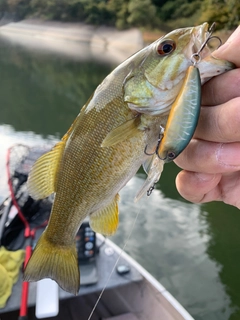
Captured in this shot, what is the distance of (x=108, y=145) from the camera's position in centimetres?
150

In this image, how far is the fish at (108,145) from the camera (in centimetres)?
139

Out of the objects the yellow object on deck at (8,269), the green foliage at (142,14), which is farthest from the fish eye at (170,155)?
the green foliage at (142,14)

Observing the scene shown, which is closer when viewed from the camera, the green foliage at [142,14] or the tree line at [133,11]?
the tree line at [133,11]

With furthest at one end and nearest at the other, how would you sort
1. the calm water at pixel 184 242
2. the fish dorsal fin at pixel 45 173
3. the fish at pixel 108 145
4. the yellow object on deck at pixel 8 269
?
the calm water at pixel 184 242, the yellow object on deck at pixel 8 269, the fish dorsal fin at pixel 45 173, the fish at pixel 108 145

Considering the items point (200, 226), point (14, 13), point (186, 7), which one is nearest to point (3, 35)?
point (14, 13)

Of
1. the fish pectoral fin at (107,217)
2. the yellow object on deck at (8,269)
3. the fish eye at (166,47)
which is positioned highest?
the fish eye at (166,47)

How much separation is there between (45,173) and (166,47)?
833 mm

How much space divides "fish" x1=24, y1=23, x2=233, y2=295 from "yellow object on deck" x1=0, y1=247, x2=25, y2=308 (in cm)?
162

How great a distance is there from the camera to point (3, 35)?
5162 centimetres

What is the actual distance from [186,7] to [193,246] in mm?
36748

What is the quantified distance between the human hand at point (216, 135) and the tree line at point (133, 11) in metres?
26.3

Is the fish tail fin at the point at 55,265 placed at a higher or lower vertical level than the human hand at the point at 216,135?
lower

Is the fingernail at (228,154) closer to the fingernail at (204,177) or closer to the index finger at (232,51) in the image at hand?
the fingernail at (204,177)

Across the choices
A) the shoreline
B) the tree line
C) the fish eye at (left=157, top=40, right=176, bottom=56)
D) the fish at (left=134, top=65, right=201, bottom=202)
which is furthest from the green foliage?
the fish at (left=134, top=65, right=201, bottom=202)
